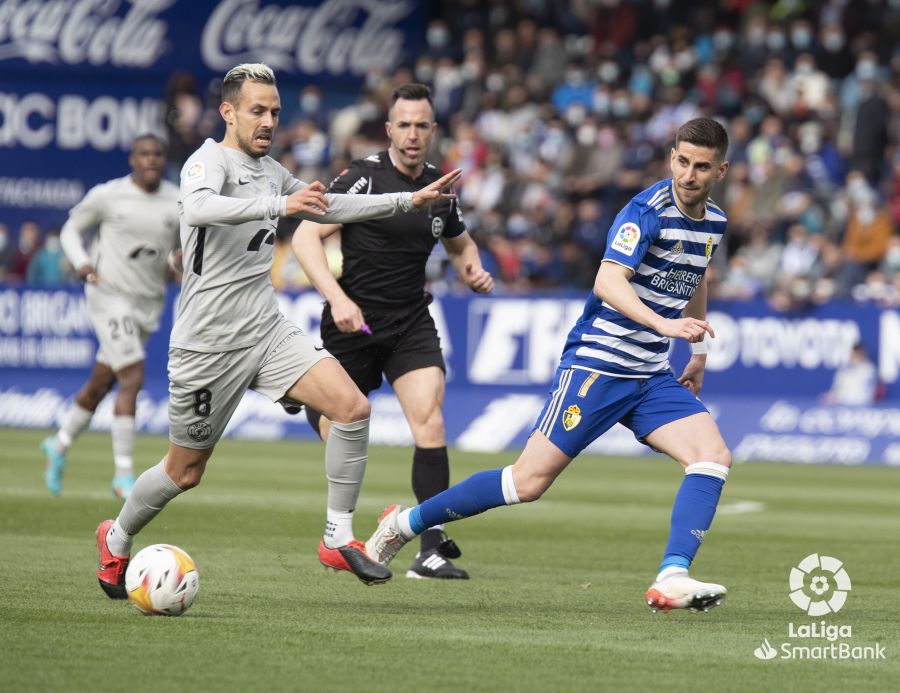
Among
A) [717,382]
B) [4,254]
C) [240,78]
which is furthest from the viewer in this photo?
[4,254]

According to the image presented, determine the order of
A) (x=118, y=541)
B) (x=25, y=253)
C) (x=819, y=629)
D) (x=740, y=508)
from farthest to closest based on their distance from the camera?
(x=25, y=253)
(x=740, y=508)
(x=118, y=541)
(x=819, y=629)

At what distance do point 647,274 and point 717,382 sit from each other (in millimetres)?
13066

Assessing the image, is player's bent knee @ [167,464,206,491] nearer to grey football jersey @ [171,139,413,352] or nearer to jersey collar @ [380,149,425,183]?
grey football jersey @ [171,139,413,352]

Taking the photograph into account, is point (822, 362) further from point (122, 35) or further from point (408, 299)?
point (122, 35)

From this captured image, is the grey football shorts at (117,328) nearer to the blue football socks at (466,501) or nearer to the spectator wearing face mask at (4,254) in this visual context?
the blue football socks at (466,501)

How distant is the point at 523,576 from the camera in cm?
968

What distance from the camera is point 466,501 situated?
819 cm

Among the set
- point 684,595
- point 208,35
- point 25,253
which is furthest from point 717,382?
point 208,35

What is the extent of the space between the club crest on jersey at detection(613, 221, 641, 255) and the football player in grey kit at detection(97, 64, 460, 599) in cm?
86

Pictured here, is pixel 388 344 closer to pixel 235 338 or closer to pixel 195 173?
pixel 235 338

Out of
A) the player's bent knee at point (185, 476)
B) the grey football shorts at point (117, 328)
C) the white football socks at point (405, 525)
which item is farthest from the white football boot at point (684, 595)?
the grey football shorts at point (117, 328)

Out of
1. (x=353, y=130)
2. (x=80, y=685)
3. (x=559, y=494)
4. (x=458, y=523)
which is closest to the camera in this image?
(x=80, y=685)

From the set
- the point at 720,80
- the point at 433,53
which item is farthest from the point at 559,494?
the point at 433,53

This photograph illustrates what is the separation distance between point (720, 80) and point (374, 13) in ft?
26.4
